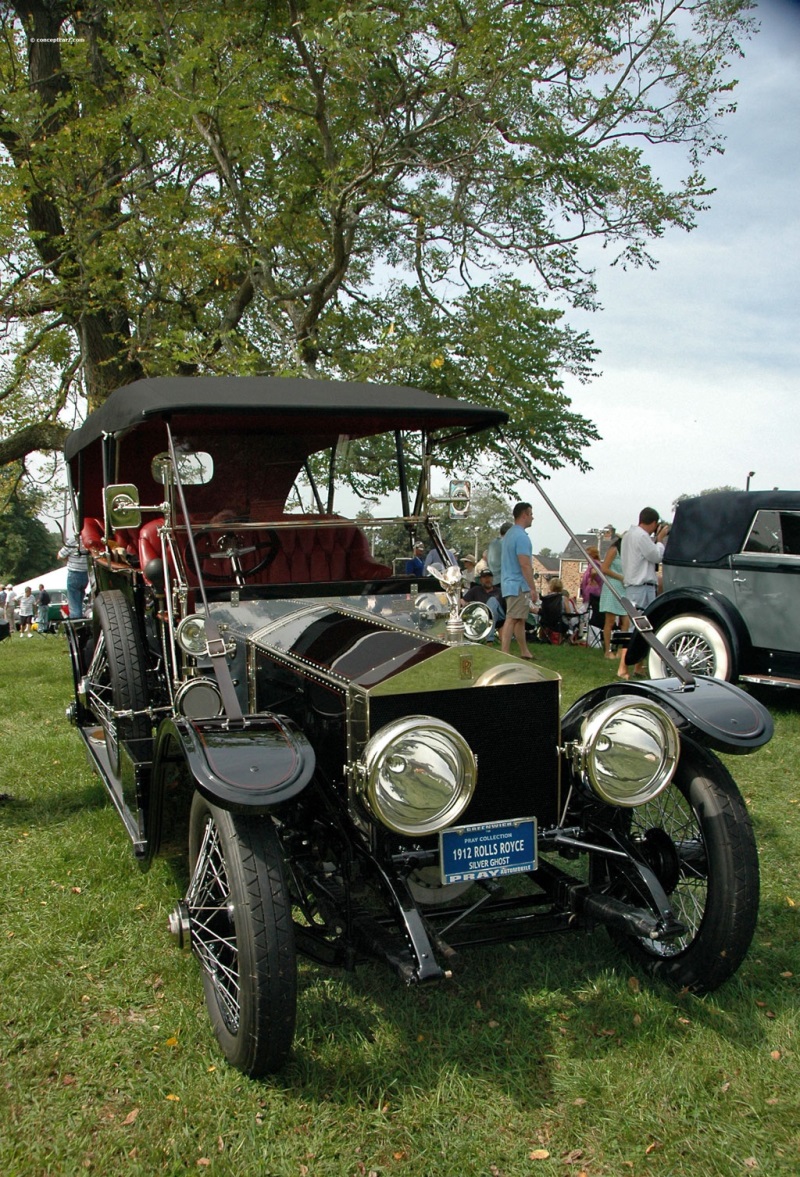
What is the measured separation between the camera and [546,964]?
3.20m

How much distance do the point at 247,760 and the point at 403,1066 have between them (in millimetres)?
1001

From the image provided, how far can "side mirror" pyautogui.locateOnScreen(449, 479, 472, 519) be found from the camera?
439 cm

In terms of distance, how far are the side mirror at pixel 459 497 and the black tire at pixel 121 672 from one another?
5.44 ft

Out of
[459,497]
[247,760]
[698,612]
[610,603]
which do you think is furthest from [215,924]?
[610,603]

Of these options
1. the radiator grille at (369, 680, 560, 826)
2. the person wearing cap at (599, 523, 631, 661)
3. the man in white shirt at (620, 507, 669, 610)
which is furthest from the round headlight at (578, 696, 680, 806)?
the person wearing cap at (599, 523, 631, 661)

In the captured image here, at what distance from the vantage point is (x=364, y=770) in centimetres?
259

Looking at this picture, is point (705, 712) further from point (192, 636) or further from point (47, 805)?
point (47, 805)

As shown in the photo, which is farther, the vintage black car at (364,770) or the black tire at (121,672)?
the black tire at (121,672)

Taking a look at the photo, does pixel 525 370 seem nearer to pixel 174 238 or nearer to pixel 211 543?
pixel 174 238

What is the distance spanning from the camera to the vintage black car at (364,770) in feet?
8.34

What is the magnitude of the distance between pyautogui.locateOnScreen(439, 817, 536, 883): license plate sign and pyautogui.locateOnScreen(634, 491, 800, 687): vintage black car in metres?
4.96

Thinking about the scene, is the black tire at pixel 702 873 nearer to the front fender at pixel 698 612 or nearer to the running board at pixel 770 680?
the front fender at pixel 698 612

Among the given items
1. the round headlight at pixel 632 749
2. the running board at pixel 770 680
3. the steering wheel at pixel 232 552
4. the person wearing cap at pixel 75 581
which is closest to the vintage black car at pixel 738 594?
the running board at pixel 770 680

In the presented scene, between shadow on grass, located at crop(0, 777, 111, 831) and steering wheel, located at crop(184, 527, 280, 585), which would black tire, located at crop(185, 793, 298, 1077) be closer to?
steering wheel, located at crop(184, 527, 280, 585)
